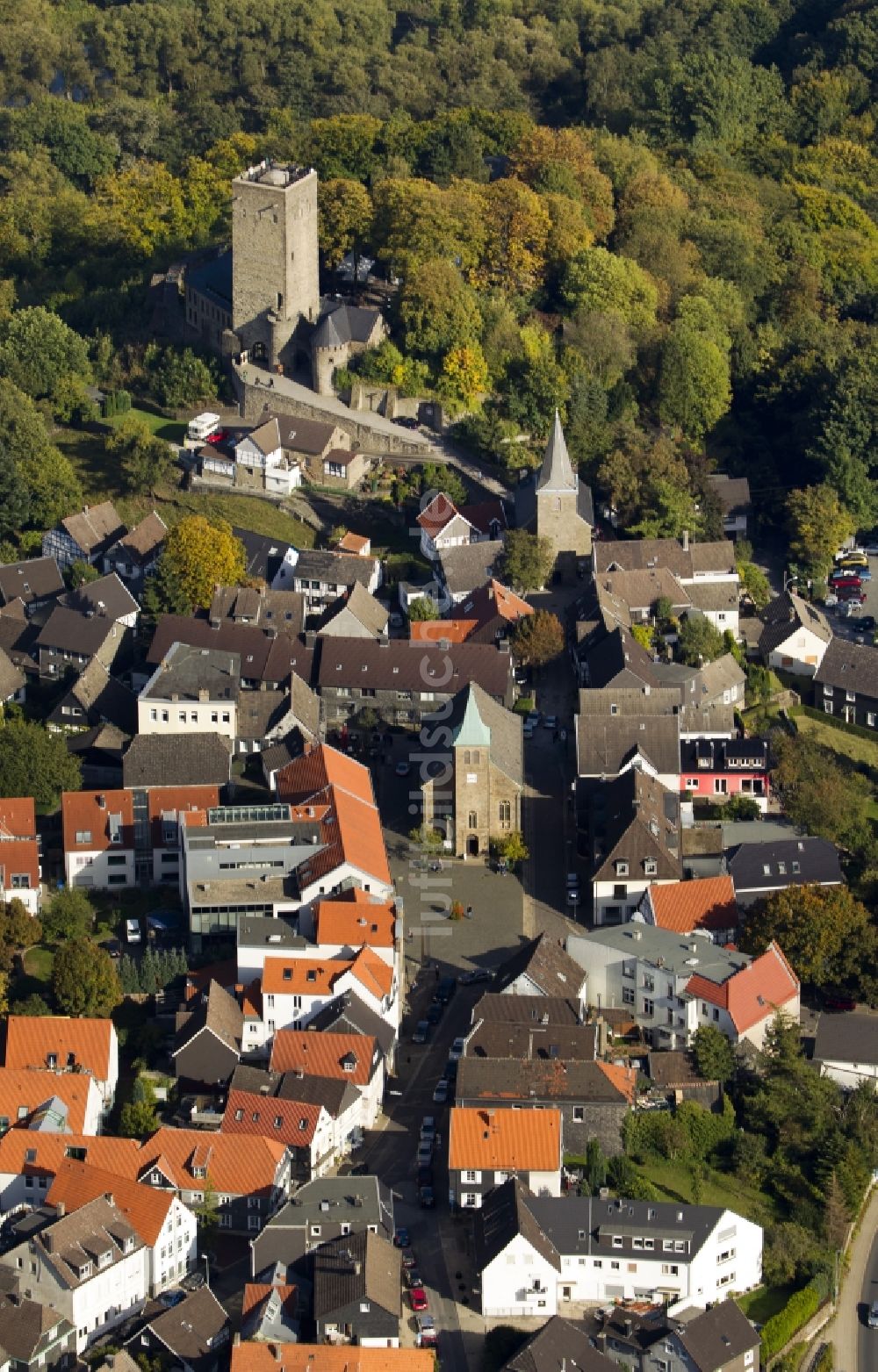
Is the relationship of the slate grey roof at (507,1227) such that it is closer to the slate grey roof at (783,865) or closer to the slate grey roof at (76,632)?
the slate grey roof at (783,865)

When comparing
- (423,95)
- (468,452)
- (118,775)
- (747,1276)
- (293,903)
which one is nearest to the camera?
(747,1276)

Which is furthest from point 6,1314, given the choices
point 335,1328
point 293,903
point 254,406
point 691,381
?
point 691,381

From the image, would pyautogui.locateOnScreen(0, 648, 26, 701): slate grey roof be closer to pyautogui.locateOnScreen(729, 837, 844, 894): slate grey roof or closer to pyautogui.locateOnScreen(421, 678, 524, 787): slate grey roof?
pyautogui.locateOnScreen(421, 678, 524, 787): slate grey roof

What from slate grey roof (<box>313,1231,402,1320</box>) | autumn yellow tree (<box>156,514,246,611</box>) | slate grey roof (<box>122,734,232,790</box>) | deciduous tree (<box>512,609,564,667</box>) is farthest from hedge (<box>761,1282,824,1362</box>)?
autumn yellow tree (<box>156,514,246,611</box>)

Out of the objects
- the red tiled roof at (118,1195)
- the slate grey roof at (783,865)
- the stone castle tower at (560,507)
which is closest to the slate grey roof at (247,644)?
the stone castle tower at (560,507)

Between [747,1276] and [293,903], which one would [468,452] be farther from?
[747,1276]
